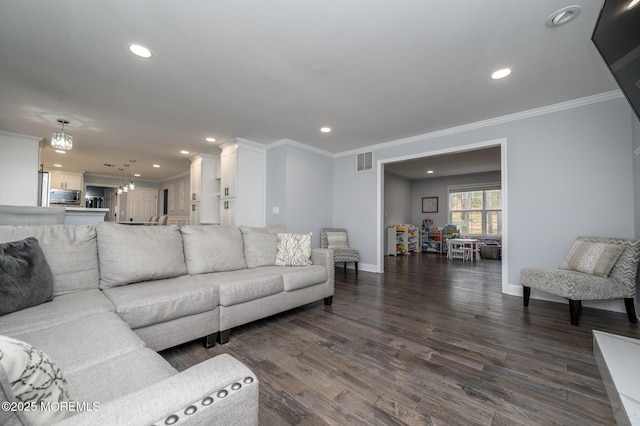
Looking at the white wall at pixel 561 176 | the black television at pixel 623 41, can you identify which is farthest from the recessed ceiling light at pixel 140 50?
the white wall at pixel 561 176

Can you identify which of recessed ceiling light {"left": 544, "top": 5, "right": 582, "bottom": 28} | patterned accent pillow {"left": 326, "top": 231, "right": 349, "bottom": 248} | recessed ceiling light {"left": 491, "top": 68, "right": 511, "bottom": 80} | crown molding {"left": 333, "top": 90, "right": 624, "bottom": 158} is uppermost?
recessed ceiling light {"left": 491, "top": 68, "right": 511, "bottom": 80}

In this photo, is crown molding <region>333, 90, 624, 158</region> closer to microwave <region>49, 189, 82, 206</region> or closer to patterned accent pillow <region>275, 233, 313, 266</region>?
patterned accent pillow <region>275, 233, 313, 266</region>

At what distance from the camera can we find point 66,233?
1.94 m

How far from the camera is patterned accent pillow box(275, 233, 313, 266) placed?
305cm

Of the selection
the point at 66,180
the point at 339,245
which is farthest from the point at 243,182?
the point at 66,180

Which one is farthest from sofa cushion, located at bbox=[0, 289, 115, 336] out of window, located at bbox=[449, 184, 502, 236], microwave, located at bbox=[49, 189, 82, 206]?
window, located at bbox=[449, 184, 502, 236]

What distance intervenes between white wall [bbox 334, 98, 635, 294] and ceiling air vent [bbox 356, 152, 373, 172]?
63.1 inches

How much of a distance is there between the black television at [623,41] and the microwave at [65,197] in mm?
10508

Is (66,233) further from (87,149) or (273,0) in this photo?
(87,149)

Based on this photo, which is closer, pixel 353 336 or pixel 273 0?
pixel 273 0

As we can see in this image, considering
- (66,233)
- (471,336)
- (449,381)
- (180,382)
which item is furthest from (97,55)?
(471,336)

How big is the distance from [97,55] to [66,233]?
164cm

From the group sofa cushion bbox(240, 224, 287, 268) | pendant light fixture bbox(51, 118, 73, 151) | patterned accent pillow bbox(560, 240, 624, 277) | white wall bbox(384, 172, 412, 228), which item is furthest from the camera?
white wall bbox(384, 172, 412, 228)

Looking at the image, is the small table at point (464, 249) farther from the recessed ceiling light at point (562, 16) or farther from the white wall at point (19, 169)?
the white wall at point (19, 169)
